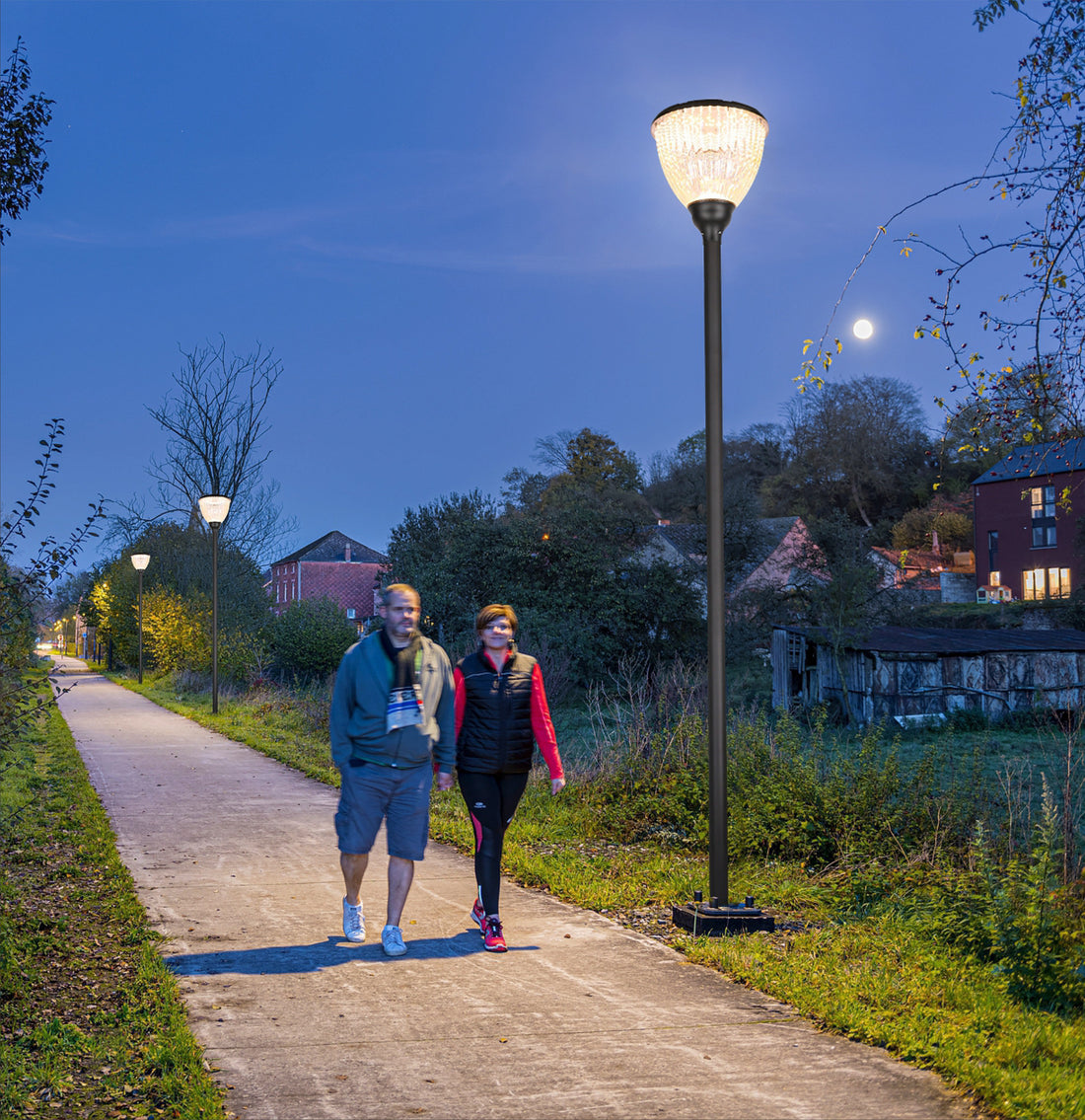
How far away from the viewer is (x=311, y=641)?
2955 centimetres

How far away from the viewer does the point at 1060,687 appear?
2778cm

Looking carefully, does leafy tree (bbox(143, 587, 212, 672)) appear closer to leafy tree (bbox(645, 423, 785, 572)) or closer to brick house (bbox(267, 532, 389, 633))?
leafy tree (bbox(645, 423, 785, 572))

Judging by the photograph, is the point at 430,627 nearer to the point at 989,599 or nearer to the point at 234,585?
the point at 234,585

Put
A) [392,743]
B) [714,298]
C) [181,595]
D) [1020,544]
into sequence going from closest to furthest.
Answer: [392,743], [714,298], [181,595], [1020,544]

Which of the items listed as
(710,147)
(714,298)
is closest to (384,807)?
(714,298)

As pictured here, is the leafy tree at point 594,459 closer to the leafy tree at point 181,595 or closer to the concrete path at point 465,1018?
the leafy tree at point 181,595

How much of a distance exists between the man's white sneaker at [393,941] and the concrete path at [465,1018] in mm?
76

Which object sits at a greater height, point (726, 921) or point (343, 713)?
point (343, 713)

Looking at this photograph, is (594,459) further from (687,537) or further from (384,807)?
(384,807)

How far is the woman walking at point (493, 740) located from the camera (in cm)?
571

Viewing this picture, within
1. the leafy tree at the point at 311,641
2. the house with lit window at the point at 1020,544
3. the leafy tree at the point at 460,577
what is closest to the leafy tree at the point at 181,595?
the leafy tree at the point at 311,641

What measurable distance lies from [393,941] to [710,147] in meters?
4.71

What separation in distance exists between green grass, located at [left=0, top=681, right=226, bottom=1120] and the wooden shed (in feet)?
68.5

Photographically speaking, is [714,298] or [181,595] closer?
[714,298]
